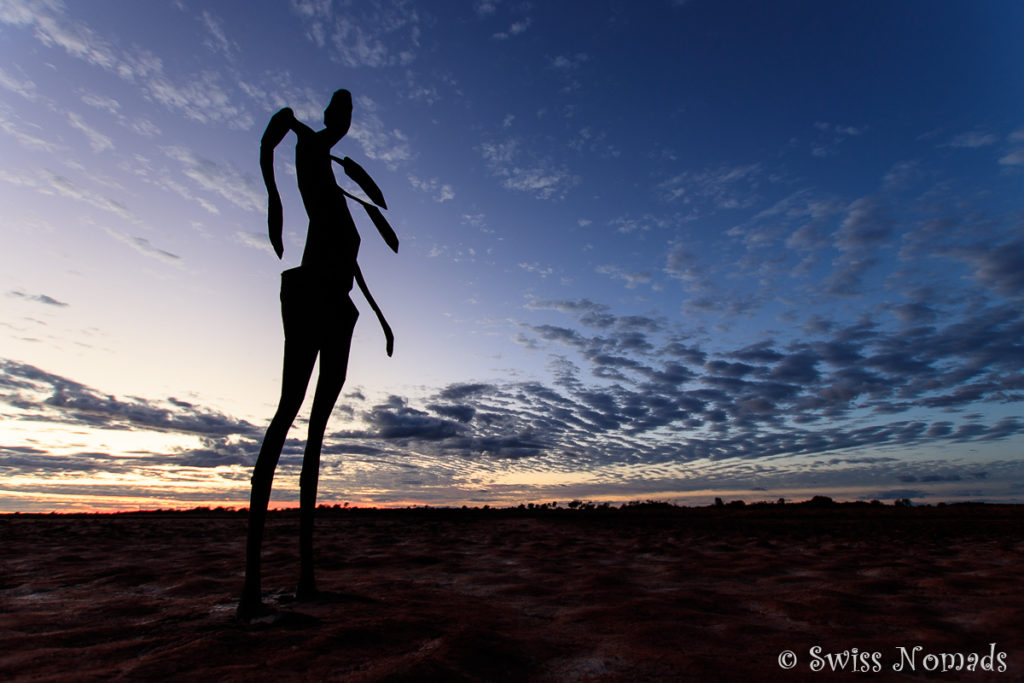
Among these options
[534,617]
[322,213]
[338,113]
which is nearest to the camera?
[534,617]

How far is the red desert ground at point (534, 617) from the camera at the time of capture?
9.71 ft

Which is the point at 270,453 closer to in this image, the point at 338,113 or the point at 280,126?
the point at 280,126

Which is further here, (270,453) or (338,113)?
(338,113)

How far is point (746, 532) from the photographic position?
12.6 meters

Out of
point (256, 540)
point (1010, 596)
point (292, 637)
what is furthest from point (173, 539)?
point (1010, 596)

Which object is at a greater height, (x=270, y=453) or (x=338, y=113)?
(x=338, y=113)

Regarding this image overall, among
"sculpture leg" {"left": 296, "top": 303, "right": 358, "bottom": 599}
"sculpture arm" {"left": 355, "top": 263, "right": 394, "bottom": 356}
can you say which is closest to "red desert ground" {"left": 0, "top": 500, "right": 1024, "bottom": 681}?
"sculpture leg" {"left": 296, "top": 303, "right": 358, "bottom": 599}

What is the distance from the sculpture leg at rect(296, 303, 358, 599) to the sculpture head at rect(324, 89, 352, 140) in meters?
1.98

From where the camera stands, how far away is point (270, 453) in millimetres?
4355

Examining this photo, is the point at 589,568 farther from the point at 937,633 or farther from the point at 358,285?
the point at 358,285

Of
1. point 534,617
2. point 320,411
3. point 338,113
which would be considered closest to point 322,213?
point 338,113

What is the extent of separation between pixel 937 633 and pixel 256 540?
5.49 meters

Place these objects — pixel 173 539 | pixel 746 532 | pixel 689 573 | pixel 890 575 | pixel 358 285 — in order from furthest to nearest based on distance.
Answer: pixel 746 532
pixel 173 539
pixel 689 573
pixel 890 575
pixel 358 285

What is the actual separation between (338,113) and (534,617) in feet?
17.7
